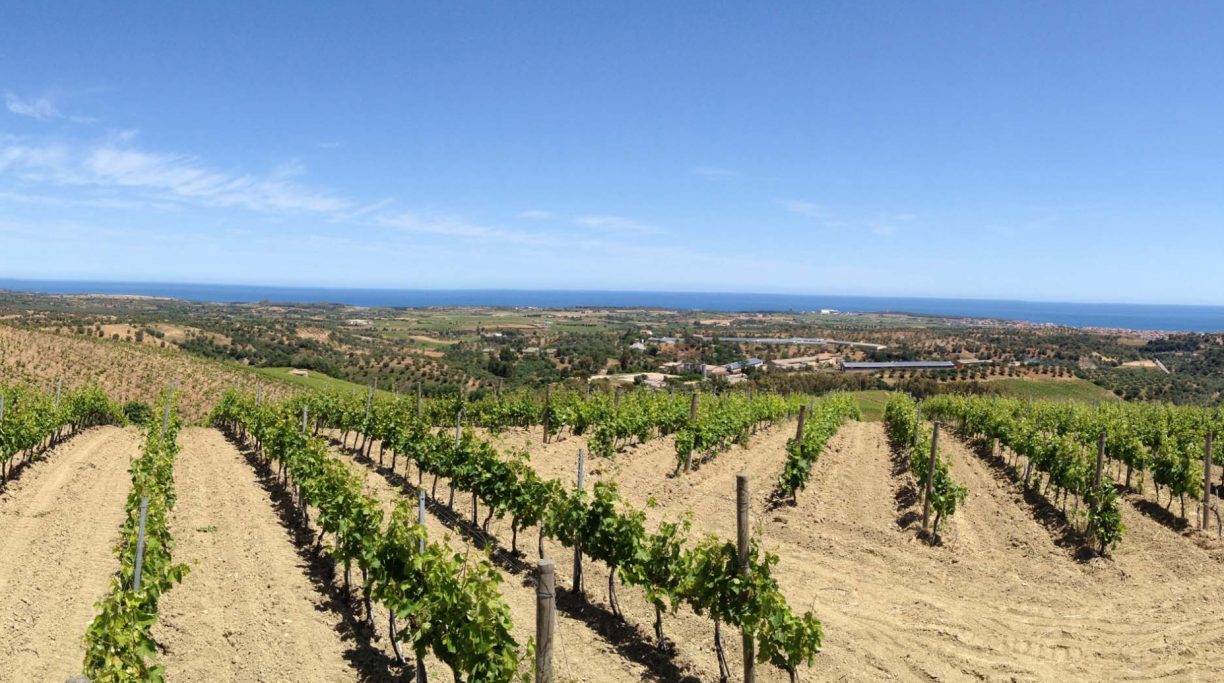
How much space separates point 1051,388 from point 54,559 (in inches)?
2787

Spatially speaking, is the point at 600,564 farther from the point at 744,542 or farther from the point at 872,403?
the point at 872,403

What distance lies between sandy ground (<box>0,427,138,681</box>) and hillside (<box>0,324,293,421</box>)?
21834 millimetres

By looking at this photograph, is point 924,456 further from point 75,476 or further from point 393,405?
point 75,476

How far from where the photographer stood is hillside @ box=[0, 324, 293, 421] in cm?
3875

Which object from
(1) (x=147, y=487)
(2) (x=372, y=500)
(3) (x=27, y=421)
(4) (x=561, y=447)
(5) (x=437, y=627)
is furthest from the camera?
(4) (x=561, y=447)

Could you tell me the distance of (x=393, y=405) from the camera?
2142 cm

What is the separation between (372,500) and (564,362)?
266 feet

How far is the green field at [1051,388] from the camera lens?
57531mm

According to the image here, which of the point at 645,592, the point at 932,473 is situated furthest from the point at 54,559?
the point at 932,473

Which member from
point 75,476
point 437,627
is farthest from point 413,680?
point 75,476

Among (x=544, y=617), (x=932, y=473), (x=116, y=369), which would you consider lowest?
(x=116, y=369)

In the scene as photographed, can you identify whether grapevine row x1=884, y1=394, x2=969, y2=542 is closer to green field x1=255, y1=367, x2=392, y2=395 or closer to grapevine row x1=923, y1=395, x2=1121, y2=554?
grapevine row x1=923, y1=395, x2=1121, y2=554

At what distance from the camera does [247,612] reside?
28.1 ft

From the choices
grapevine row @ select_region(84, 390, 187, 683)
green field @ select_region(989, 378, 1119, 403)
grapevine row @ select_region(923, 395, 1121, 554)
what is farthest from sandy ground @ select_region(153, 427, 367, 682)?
green field @ select_region(989, 378, 1119, 403)
